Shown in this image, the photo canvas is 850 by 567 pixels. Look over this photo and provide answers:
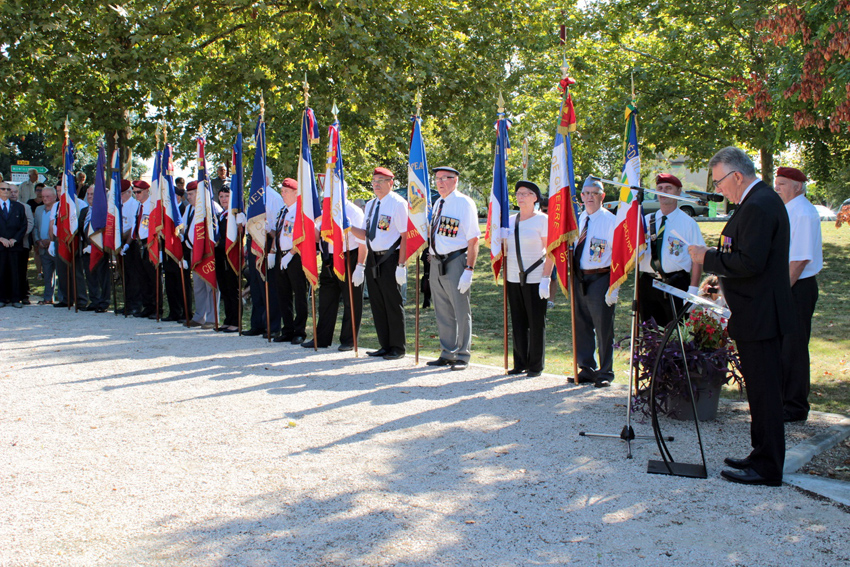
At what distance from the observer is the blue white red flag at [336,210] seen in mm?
9844

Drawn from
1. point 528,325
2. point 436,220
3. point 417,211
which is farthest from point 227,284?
point 528,325

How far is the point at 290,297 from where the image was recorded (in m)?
11.0

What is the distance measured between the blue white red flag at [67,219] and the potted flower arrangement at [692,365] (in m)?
11.4

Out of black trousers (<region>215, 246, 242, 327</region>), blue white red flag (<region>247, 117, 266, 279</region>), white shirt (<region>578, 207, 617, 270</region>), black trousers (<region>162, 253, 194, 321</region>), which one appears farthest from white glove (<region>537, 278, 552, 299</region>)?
black trousers (<region>162, 253, 194, 321</region>)

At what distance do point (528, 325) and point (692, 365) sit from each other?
246cm

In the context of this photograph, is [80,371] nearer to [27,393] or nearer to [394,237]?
[27,393]

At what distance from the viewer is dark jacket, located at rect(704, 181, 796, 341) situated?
4.84 metres

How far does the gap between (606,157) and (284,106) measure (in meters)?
28.8

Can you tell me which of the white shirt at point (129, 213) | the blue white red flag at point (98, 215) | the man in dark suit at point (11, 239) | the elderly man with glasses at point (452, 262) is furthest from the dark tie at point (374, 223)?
the man in dark suit at point (11, 239)

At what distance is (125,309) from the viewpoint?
13.6 m

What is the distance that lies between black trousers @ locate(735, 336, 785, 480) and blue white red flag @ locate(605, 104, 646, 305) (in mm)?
2026

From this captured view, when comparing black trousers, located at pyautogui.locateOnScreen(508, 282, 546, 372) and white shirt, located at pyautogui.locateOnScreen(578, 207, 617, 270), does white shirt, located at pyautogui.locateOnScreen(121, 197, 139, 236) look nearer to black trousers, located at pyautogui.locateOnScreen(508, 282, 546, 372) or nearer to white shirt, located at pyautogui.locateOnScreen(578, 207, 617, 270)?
black trousers, located at pyautogui.locateOnScreen(508, 282, 546, 372)

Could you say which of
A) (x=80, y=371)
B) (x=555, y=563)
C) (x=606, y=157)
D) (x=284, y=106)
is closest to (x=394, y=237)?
(x=80, y=371)

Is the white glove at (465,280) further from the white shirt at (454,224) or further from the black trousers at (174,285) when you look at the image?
the black trousers at (174,285)
